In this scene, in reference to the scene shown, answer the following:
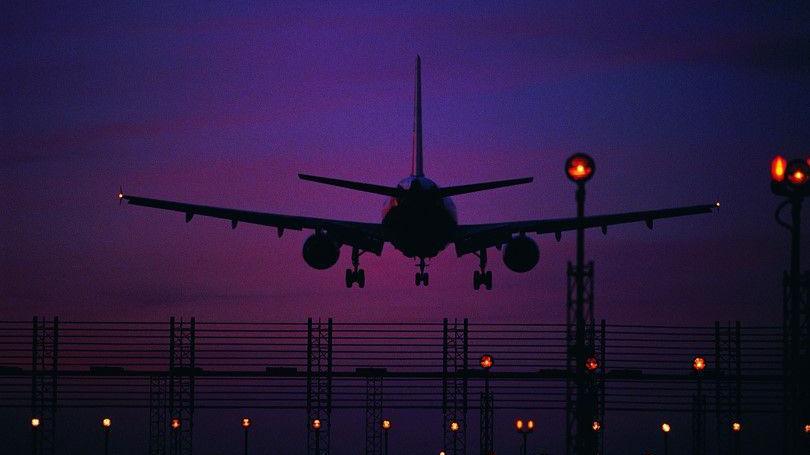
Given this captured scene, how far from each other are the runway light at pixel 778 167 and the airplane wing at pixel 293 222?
105 ft

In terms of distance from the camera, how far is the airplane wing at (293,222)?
181 ft

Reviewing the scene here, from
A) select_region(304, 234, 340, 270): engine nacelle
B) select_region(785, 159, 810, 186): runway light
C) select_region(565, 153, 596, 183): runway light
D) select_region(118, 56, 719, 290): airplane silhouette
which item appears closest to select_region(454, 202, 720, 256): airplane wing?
select_region(118, 56, 719, 290): airplane silhouette

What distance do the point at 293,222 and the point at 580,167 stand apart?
35.9m

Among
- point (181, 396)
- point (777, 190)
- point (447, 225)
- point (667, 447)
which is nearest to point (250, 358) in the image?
point (181, 396)

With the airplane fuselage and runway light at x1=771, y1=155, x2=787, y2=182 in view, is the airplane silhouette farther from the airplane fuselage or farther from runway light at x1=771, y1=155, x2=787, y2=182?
runway light at x1=771, y1=155, x2=787, y2=182

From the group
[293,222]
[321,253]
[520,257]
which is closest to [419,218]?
[321,253]

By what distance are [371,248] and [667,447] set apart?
54.3ft

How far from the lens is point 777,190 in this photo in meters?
23.9

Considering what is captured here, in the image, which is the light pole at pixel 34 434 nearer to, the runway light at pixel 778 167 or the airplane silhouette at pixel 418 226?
the airplane silhouette at pixel 418 226

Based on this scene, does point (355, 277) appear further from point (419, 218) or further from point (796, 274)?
point (796, 274)

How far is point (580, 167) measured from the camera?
21672mm

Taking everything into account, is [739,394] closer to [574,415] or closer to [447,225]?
[447,225]

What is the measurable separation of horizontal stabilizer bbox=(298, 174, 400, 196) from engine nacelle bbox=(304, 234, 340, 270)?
589cm

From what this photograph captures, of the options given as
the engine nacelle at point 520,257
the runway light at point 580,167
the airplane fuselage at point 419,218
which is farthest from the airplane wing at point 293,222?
the runway light at point 580,167
